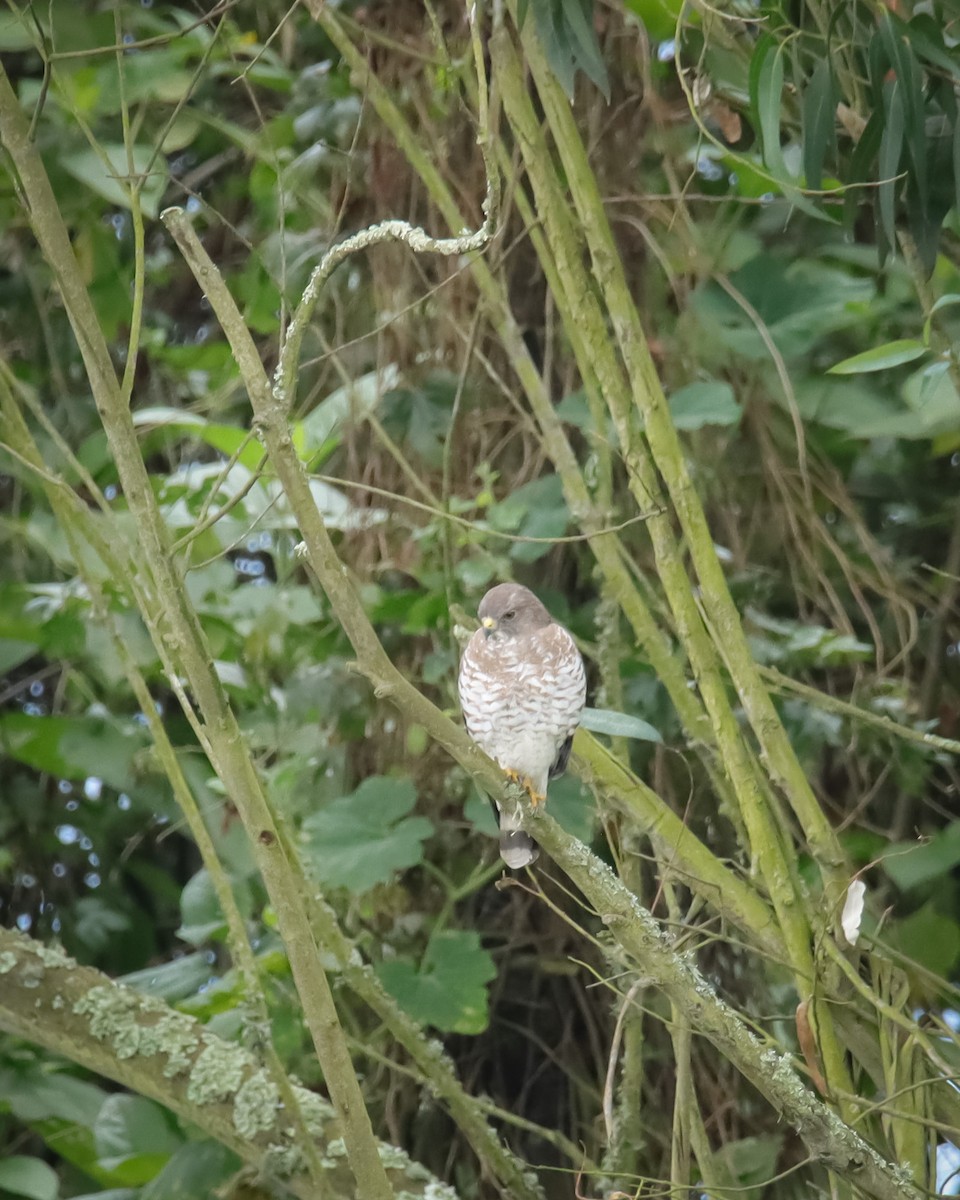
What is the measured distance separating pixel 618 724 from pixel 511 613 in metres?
0.31

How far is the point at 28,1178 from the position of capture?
6.18ft

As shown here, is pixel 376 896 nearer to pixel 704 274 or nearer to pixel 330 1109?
pixel 330 1109

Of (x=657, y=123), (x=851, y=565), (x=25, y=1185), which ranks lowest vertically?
(x=25, y=1185)

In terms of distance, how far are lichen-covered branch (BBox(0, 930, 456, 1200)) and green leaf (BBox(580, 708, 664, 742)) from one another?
601mm

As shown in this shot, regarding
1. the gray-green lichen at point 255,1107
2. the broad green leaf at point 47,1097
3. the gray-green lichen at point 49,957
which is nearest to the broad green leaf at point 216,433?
the gray-green lichen at point 49,957

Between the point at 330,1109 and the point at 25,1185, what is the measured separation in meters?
0.44

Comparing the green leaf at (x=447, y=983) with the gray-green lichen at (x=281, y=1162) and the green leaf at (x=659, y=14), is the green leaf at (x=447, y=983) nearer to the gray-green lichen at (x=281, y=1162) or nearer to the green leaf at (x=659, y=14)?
the gray-green lichen at (x=281, y=1162)

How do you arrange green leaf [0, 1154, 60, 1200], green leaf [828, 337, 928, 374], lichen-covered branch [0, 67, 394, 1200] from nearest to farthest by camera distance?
lichen-covered branch [0, 67, 394, 1200]
green leaf [828, 337, 928, 374]
green leaf [0, 1154, 60, 1200]

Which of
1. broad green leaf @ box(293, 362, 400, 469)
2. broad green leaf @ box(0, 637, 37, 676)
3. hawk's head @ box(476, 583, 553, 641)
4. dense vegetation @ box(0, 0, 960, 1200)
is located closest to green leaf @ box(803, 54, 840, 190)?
dense vegetation @ box(0, 0, 960, 1200)

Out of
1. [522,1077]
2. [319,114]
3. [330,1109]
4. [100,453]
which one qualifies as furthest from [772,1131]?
[319,114]

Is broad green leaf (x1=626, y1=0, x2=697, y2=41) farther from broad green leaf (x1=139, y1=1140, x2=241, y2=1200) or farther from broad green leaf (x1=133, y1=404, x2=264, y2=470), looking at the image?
broad green leaf (x1=139, y1=1140, x2=241, y2=1200)

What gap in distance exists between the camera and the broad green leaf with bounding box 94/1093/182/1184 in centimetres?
190

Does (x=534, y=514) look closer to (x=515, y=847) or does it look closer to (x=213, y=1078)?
(x=515, y=847)

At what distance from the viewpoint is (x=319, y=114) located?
7.47ft
